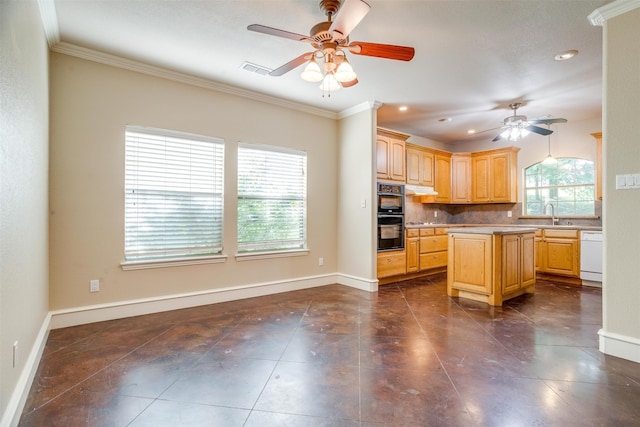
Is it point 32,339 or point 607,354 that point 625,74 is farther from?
point 32,339

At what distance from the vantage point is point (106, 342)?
270 cm

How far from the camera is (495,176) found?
6457 mm

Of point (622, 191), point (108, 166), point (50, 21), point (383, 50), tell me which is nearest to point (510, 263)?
point (622, 191)

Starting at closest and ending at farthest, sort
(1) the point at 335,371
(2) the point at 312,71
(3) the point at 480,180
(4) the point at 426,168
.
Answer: (1) the point at 335,371
(2) the point at 312,71
(4) the point at 426,168
(3) the point at 480,180

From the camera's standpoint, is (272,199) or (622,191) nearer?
(622,191)

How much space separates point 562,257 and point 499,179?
1.87 m

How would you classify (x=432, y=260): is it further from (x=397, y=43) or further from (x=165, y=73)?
(x=165, y=73)

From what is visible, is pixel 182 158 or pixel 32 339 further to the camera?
pixel 182 158

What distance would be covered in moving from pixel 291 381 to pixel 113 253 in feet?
7.95

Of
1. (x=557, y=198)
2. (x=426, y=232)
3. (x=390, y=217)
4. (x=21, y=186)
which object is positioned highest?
(x=557, y=198)

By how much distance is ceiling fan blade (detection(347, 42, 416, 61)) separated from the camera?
2.18m

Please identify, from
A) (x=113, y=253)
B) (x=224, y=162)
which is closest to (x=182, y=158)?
(x=224, y=162)

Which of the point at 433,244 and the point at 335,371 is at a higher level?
the point at 433,244

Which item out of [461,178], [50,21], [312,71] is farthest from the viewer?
[461,178]
